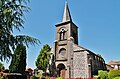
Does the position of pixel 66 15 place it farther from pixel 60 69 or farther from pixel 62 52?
pixel 60 69

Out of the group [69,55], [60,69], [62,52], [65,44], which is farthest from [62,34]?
Result: [60,69]

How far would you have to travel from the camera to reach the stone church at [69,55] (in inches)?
1278

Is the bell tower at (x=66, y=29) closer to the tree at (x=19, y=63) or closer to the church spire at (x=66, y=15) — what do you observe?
the church spire at (x=66, y=15)

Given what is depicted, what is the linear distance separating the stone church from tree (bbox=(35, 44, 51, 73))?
1.35 meters

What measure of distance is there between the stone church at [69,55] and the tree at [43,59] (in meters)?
1.35

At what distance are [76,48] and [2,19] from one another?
79.4ft

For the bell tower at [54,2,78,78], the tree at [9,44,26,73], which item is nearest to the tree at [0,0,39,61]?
the tree at [9,44,26,73]

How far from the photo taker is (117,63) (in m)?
63.8

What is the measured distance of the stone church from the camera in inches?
1278

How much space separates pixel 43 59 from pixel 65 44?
5482 mm

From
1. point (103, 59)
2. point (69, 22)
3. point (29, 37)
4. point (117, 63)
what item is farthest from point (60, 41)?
point (117, 63)

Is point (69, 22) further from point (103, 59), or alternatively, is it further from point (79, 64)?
point (103, 59)

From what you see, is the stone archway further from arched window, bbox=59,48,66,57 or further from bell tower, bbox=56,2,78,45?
bell tower, bbox=56,2,78,45

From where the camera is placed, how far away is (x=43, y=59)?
35594mm
